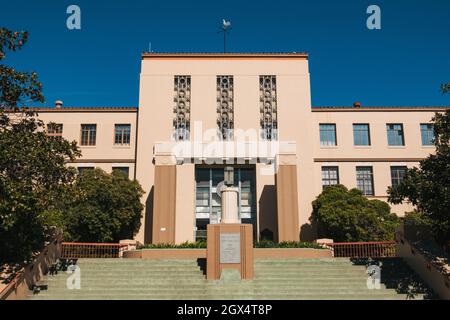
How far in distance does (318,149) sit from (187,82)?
10859 mm

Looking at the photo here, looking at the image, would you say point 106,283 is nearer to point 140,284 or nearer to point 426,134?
point 140,284

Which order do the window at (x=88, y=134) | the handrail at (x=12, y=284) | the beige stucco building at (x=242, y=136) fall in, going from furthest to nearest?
the window at (x=88, y=134)
the beige stucco building at (x=242, y=136)
the handrail at (x=12, y=284)

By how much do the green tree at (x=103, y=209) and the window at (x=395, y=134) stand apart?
19062mm

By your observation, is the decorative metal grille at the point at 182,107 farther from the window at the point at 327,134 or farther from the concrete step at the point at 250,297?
the concrete step at the point at 250,297

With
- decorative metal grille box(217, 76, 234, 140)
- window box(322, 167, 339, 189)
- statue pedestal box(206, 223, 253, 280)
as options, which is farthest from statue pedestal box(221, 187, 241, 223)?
window box(322, 167, 339, 189)

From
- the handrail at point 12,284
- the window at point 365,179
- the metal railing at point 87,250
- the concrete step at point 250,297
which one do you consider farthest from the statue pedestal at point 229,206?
the window at point 365,179

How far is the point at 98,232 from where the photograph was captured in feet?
86.3

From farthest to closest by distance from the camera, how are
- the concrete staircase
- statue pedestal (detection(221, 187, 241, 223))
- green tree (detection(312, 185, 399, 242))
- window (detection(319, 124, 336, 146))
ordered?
1. window (detection(319, 124, 336, 146))
2. green tree (detection(312, 185, 399, 242))
3. statue pedestal (detection(221, 187, 241, 223))
4. the concrete staircase

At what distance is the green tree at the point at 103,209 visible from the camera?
25797 millimetres

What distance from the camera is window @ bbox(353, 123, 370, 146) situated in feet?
113

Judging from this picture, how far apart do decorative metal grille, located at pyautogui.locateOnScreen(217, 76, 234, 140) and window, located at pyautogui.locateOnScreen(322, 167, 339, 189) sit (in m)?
7.57

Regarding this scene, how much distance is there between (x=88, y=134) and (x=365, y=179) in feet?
68.4

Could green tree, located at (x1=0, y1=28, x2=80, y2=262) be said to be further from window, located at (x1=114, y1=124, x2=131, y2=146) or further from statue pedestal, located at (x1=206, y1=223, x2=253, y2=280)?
window, located at (x1=114, y1=124, x2=131, y2=146)

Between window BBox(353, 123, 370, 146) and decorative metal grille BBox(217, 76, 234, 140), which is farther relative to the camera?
window BBox(353, 123, 370, 146)
